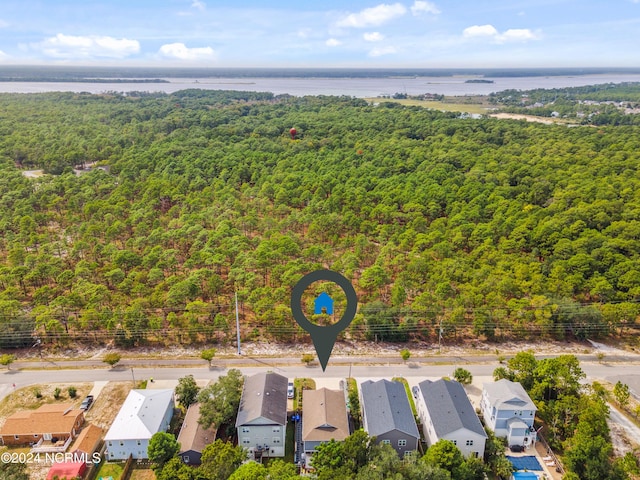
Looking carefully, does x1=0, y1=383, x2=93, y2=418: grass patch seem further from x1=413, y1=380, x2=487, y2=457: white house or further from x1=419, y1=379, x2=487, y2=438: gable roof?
x1=419, y1=379, x2=487, y2=438: gable roof

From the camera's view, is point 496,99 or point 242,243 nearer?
point 242,243

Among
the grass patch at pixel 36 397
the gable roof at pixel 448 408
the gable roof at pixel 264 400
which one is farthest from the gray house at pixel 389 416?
the grass patch at pixel 36 397

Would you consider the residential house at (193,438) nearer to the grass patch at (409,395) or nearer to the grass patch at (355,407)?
the grass patch at (355,407)

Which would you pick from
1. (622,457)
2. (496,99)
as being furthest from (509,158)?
(496,99)

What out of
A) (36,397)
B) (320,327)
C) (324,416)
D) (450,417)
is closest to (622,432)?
(450,417)

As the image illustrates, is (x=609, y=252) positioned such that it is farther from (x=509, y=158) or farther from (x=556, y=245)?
(x=509, y=158)

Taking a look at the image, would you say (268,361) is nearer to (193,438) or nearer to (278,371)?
(278,371)

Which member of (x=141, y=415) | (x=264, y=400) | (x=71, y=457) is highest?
(x=264, y=400)
